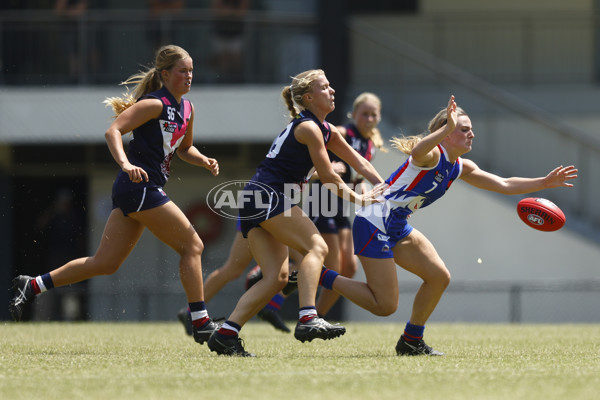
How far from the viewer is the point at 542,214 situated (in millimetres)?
6844

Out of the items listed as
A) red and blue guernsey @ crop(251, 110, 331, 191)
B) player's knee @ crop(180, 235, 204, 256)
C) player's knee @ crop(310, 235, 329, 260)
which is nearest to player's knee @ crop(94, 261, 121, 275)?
player's knee @ crop(180, 235, 204, 256)

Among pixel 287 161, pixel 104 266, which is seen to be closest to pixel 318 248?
pixel 287 161

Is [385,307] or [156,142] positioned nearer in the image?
[385,307]

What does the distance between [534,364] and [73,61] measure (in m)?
9.66

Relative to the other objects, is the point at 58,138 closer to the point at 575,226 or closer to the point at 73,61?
the point at 73,61

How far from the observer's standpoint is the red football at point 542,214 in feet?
22.3

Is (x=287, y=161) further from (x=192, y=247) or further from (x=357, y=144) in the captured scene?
(x=357, y=144)

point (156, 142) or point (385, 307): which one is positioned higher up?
point (156, 142)

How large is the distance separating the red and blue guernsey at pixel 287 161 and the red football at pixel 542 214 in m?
1.48

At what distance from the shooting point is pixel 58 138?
13578mm

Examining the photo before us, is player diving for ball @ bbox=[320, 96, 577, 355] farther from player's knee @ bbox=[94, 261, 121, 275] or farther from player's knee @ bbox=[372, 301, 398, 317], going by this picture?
player's knee @ bbox=[94, 261, 121, 275]

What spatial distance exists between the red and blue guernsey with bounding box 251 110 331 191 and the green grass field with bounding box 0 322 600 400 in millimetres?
1114

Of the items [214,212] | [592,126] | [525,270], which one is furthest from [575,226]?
[214,212]

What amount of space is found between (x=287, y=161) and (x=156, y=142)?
36.0 inches
